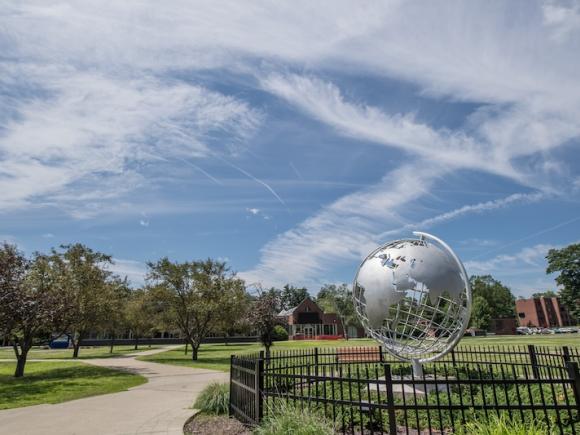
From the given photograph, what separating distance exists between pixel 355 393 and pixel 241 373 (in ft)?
12.0

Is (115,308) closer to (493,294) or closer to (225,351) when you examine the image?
(225,351)

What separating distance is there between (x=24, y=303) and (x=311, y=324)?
204 ft

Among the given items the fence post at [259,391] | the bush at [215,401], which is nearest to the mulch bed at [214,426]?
the bush at [215,401]

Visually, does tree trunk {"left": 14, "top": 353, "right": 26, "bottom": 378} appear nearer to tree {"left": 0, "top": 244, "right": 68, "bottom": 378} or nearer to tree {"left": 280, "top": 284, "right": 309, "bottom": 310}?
tree {"left": 0, "top": 244, "right": 68, "bottom": 378}

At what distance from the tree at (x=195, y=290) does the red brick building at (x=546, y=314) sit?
3888 inches

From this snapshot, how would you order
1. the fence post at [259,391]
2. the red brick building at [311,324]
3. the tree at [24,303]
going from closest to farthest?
the fence post at [259,391]
the tree at [24,303]
the red brick building at [311,324]

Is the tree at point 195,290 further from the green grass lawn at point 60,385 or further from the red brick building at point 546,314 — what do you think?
the red brick building at point 546,314

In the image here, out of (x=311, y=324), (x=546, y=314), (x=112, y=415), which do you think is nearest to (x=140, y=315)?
(x=112, y=415)

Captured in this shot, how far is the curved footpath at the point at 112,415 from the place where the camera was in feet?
27.7

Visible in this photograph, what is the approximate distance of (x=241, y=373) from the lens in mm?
8648

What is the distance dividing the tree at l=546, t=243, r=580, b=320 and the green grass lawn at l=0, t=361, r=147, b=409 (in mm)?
85826

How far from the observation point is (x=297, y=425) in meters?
5.88

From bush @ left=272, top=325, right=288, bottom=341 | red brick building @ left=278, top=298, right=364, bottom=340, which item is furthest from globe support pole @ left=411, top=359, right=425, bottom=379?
red brick building @ left=278, top=298, right=364, bottom=340

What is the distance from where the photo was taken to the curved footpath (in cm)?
843
